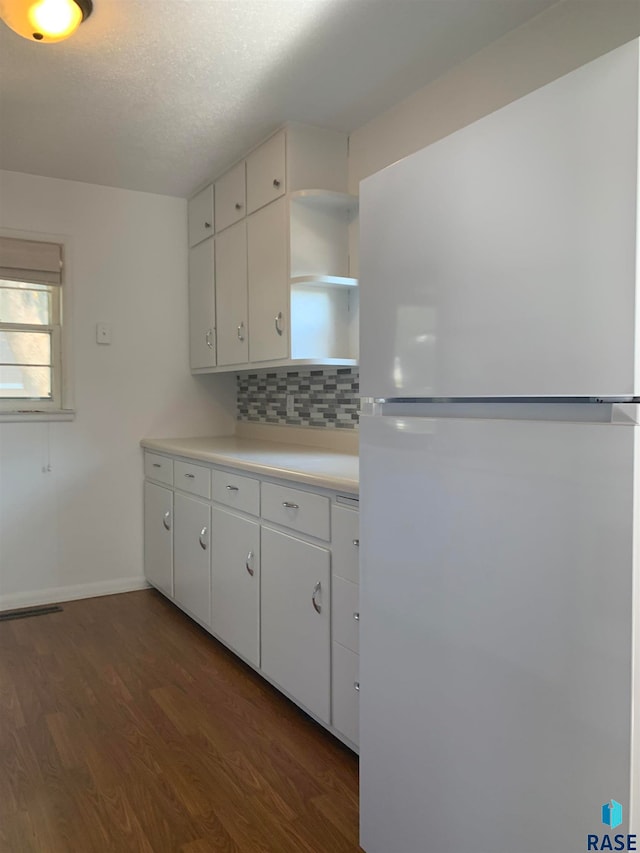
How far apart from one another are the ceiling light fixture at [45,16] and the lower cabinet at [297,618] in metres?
1.72

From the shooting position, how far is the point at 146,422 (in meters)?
3.71

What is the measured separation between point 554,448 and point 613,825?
560mm

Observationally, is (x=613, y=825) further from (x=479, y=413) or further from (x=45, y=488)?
(x=45, y=488)

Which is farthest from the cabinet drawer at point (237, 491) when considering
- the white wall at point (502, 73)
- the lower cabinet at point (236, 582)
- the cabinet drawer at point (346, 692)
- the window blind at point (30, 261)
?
the window blind at point (30, 261)

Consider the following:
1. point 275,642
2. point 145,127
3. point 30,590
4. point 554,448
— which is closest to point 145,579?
point 30,590

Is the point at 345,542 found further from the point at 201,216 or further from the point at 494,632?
the point at 201,216

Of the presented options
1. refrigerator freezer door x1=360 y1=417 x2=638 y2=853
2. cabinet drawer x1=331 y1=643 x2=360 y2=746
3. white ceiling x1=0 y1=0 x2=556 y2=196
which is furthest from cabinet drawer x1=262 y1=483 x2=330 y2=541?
white ceiling x1=0 y1=0 x2=556 y2=196

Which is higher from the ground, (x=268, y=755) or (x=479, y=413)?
(x=479, y=413)

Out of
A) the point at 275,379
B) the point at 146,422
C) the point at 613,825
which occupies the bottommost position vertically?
the point at 613,825

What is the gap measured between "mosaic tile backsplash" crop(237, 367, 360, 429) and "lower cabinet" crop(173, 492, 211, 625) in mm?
708

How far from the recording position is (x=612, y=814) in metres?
0.94

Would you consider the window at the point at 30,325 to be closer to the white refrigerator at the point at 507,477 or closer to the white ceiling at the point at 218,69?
the white ceiling at the point at 218,69

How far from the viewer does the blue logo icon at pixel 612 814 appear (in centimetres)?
93

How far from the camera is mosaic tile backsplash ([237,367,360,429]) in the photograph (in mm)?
2928
